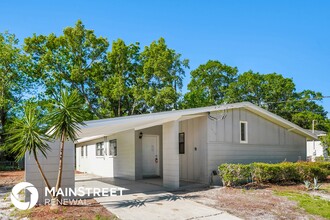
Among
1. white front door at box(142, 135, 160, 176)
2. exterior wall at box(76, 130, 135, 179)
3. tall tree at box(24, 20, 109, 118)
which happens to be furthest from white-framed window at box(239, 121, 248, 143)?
tall tree at box(24, 20, 109, 118)

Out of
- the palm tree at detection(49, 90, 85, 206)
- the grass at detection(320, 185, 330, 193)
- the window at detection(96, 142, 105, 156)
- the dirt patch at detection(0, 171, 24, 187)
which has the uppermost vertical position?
the palm tree at detection(49, 90, 85, 206)

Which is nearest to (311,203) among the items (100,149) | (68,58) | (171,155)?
(171,155)

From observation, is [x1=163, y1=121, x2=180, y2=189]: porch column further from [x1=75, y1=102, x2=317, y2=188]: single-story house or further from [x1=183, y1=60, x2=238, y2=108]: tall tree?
[x1=183, y1=60, x2=238, y2=108]: tall tree

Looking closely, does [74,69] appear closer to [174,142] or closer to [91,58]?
[91,58]

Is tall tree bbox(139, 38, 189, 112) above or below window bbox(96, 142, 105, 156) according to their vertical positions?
above

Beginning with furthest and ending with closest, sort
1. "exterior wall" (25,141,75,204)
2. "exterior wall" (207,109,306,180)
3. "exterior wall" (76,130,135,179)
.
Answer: "exterior wall" (76,130,135,179)
"exterior wall" (207,109,306,180)
"exterior wall" (25,141,75,204)

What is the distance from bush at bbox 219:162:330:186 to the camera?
10.7 metres

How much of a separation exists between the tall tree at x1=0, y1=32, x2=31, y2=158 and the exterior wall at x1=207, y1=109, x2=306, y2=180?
801 inches

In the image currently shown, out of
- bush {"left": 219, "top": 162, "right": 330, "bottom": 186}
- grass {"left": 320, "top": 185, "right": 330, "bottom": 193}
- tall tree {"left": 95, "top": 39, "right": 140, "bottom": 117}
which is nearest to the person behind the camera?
grass {"left": 320, "top": 185, "right": 330, "bottom": 193}

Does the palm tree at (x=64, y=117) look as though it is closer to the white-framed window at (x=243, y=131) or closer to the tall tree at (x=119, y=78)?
the white-framed window at (x=243, y=131)

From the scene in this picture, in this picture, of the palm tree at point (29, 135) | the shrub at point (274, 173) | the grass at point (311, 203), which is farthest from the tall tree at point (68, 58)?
the grass at point (311, 203)

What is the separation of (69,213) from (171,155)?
4918 mm

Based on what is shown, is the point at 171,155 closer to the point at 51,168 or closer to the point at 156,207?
the point at 156,207

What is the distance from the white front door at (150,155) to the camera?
14.3 metres
